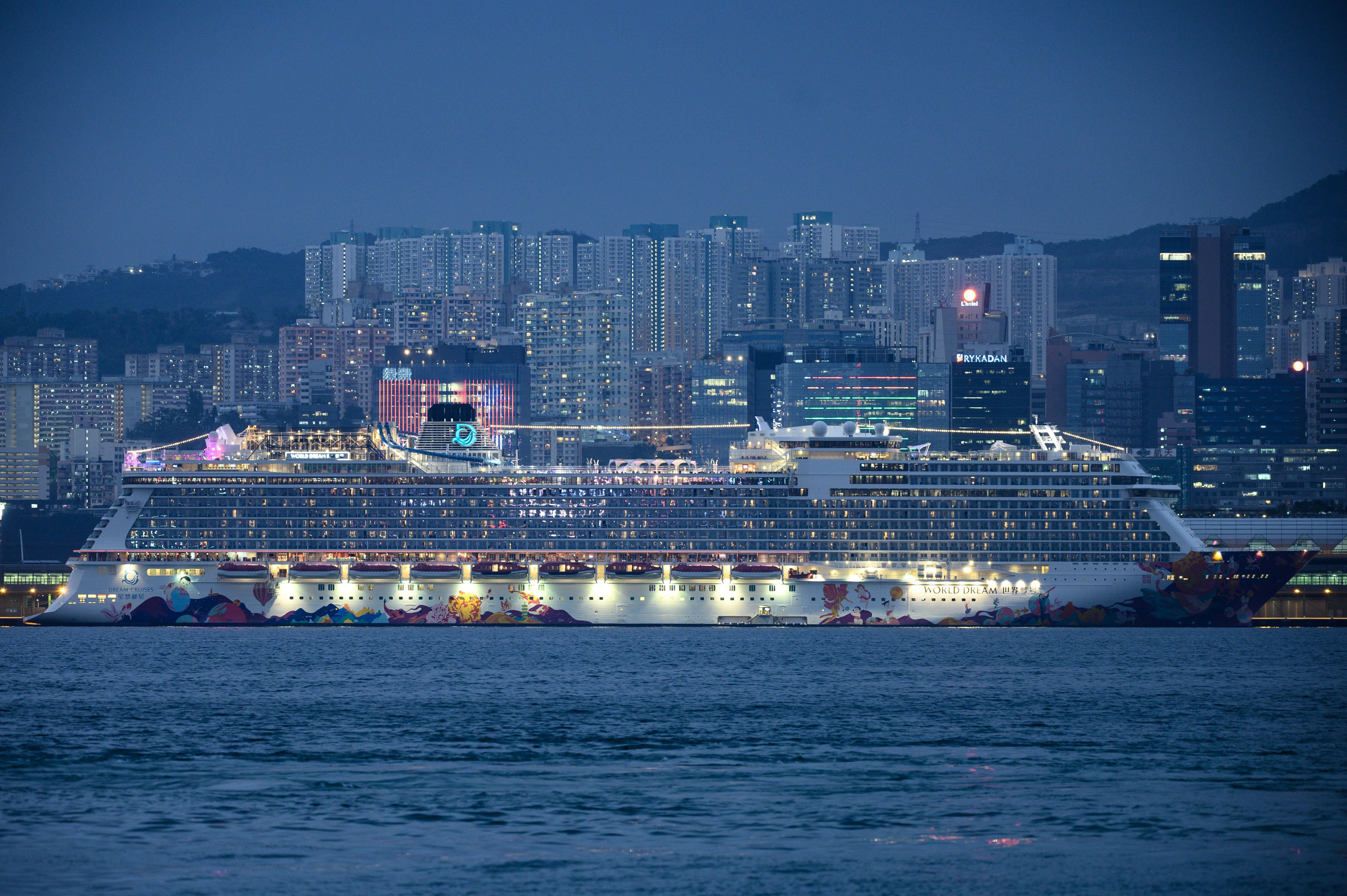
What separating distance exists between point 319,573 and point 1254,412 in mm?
110181

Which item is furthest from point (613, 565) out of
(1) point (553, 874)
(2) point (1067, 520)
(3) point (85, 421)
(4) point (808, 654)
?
(3) point (85, 421)

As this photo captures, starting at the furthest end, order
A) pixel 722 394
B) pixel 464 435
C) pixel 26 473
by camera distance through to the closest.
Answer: pixel 722 394 < pixel 26 473 < pixel 464 435

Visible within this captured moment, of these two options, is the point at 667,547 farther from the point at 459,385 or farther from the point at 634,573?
the point at 459,385

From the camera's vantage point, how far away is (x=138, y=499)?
78.0 meters

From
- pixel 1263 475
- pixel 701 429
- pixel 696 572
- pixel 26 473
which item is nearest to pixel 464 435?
pixel 696 572

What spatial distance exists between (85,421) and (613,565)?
118783 mm

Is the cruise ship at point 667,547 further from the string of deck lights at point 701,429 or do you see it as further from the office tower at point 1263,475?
the office tower at point 1263,475

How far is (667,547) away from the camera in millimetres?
77625

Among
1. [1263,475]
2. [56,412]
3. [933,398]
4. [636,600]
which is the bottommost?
[636,600]

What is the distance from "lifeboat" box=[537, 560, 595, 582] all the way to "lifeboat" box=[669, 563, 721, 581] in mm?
3129

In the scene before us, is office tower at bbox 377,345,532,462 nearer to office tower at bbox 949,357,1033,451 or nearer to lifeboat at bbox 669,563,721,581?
office tower at bbox 949,357,1033,451

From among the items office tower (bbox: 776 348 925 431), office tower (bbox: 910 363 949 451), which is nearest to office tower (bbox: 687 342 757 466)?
office tower (bbox: 776 348 925 431)

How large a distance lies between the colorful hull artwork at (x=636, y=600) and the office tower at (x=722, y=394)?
10035 cm

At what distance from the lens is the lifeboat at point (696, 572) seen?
3004 inches
